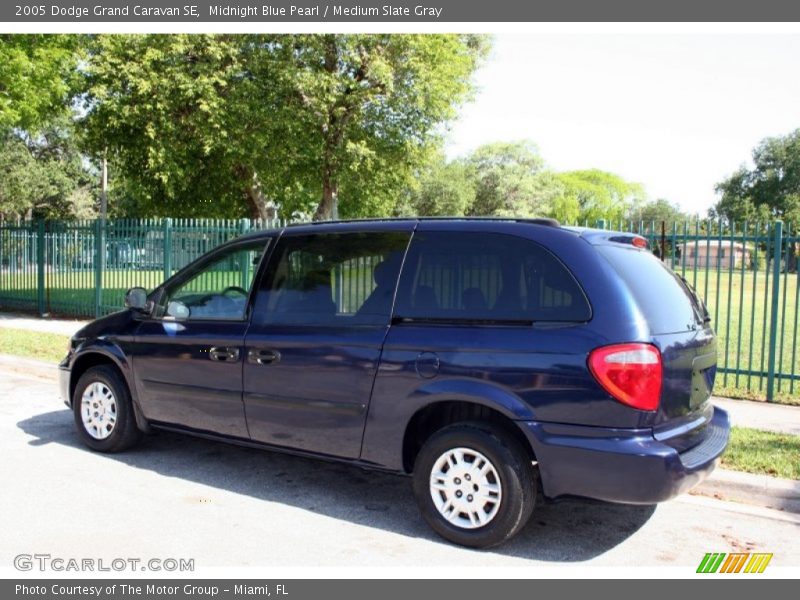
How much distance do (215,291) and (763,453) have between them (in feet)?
→ 15.3

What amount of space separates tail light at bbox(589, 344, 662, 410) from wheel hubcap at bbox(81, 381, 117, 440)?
13.3ft

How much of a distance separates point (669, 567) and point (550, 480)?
0.87 meters

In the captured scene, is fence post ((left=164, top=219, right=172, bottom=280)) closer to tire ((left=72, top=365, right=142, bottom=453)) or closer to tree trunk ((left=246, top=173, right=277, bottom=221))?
tire ((left=72, top=365, right=142, bottom=453))

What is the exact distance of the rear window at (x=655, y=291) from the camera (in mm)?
4156

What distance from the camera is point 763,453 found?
605cm

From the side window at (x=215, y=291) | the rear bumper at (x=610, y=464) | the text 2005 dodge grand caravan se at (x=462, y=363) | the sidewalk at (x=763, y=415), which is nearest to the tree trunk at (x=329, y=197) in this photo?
the sidewalk at (x=763, y=415)

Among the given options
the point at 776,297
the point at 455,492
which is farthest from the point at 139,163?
the point at 455,492

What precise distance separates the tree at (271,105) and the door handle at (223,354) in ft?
49.4

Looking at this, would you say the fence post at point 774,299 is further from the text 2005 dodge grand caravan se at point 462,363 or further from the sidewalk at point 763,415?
the text 2005 dodge grand caravan se at point 462,363

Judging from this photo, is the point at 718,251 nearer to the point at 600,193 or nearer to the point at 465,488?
the point at 465,488

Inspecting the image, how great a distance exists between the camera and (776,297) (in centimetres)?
875

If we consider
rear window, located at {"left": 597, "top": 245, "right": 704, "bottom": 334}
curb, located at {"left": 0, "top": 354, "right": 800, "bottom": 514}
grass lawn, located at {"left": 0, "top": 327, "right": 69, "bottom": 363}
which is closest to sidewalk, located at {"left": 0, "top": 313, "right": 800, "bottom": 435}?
curb, located at {"left": 0, "top": 354, "right": 800, "bottom": 514}

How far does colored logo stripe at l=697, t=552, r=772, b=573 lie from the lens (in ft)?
13.7

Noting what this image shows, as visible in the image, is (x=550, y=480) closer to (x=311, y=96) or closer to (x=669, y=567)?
(x=669, y=567)
